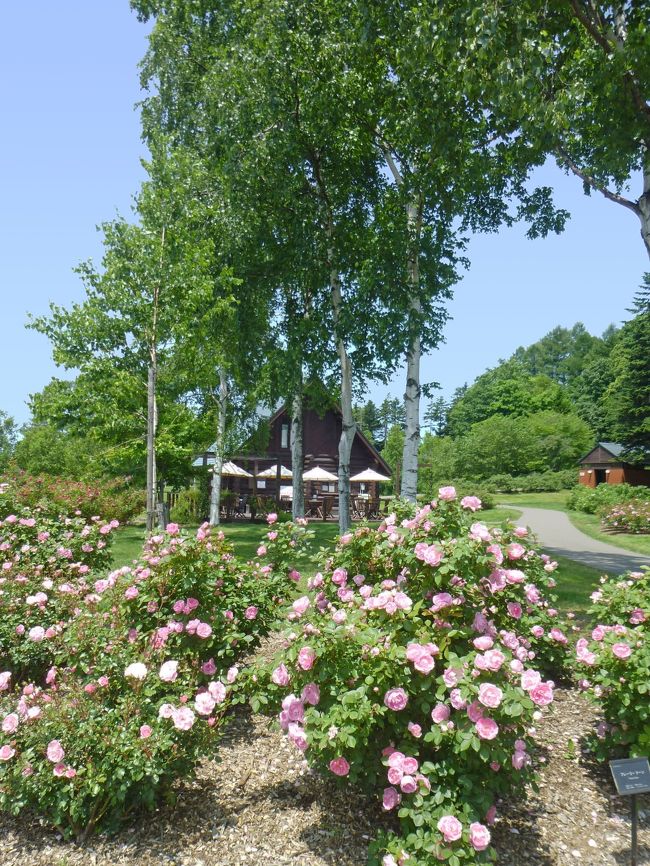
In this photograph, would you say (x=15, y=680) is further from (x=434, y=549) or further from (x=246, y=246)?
(x=246, y=246)

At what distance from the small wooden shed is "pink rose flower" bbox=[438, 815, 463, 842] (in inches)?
1358

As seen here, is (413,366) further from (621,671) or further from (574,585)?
(621,671)

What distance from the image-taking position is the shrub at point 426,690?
9.35 feet

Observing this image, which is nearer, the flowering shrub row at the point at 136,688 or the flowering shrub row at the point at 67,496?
the flowering shrub row at the point at 136,688

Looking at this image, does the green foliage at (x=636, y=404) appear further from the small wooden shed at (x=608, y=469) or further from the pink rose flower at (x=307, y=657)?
the pink rose flower at (x=307, y=657)

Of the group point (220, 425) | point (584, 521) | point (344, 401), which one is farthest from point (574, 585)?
point (584, 521)

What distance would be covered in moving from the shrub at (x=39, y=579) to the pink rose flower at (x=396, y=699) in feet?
8.14

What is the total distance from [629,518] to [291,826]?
1999cm

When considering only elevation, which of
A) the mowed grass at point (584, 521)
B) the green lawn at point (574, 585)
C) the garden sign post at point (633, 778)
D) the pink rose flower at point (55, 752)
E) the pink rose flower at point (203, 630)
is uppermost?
the pink rose flower at point (203, 630)

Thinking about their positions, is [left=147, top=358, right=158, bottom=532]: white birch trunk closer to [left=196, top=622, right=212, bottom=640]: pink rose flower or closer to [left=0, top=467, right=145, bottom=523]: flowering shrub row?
[left=0, top=467, right=145, bottom=523]: flowering shrub row

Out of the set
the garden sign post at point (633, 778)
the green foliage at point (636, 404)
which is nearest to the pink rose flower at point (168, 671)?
the garden sign post at point (633, 778)

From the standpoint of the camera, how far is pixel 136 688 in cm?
352

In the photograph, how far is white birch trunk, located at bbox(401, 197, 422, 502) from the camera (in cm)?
1154

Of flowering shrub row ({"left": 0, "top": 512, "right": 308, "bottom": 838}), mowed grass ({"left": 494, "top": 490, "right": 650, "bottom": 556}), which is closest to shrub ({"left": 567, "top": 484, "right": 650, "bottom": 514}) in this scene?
mowed grass ({"left": 494, "top": 490, "right": 650, "bottom": 556})
